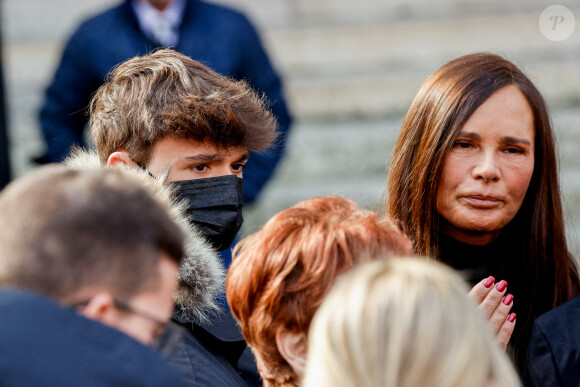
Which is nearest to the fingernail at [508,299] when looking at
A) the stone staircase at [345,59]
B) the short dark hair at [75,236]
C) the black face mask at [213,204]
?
the black face mask at [213,204]

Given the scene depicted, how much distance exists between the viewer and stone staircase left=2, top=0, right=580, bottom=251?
5750mm

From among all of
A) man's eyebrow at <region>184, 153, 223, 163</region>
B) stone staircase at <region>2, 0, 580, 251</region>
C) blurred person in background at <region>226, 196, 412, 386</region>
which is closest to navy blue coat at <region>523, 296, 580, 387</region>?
blurred person in background at <region>226, 196, 412, 386</region>

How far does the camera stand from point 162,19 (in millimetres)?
4230

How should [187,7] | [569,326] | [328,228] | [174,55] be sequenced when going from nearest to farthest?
[328,228]
[569,326]
[174,55]
[187,7]

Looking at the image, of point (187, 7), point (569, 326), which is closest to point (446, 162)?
point (569, 326)

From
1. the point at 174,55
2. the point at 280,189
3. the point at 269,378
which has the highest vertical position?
the point at 174,55

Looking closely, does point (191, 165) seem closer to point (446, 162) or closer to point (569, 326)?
point (446, 162)

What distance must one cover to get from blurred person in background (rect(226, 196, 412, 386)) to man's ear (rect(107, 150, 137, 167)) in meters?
0.78

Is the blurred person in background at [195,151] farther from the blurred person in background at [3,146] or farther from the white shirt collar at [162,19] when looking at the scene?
the blurred person in background at [3,146]

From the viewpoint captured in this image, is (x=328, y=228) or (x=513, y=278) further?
(x=513, y=278)

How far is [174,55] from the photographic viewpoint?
9.34 feet

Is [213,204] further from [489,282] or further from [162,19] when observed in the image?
[162,19]

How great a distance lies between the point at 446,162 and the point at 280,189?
3.19 meters

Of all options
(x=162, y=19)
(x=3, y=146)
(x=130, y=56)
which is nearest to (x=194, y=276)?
(x=130, y=56)
